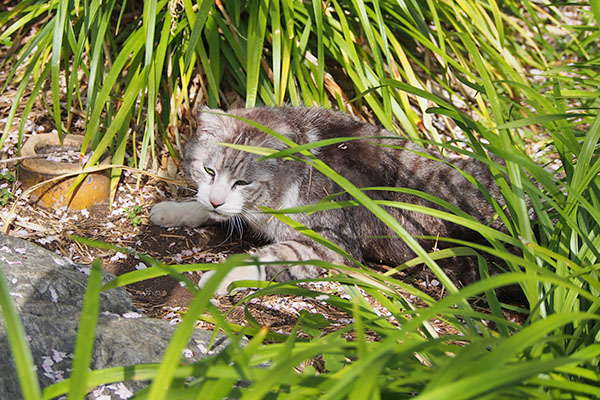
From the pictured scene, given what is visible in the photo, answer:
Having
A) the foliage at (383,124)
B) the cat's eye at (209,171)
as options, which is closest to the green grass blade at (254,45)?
the foliage at (383,124)

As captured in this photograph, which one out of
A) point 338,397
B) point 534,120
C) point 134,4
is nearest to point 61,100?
point 134,4

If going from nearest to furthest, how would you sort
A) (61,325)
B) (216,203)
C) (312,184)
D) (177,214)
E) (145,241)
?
(61,325)
(216,203)
(312,184)
(145,241)
(177,214)

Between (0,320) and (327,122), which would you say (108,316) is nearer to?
(0,320)

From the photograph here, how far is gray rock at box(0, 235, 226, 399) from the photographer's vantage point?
1607mm

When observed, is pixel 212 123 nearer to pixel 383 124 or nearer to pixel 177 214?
pixel 177 214

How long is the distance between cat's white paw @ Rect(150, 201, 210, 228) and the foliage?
25cm

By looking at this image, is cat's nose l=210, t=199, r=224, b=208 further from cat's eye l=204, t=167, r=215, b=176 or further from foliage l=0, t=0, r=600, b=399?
foliage l=0, t=0, r=600, b=399

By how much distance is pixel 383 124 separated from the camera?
3346 mm

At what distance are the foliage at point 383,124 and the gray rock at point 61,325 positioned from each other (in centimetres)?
21

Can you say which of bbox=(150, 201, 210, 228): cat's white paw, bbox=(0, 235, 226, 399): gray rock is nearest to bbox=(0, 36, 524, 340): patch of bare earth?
bbox=(150, 201, 210, 228): cat's white paw

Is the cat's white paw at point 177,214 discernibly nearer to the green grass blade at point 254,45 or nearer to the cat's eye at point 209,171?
the cat's eye at point 209,171

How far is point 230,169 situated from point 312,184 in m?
0.38

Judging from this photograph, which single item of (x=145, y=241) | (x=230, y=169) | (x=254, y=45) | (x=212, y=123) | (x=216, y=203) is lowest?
(x=145, y=241)

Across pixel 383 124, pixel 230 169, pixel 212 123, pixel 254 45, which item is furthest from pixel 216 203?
pixel 383 124
